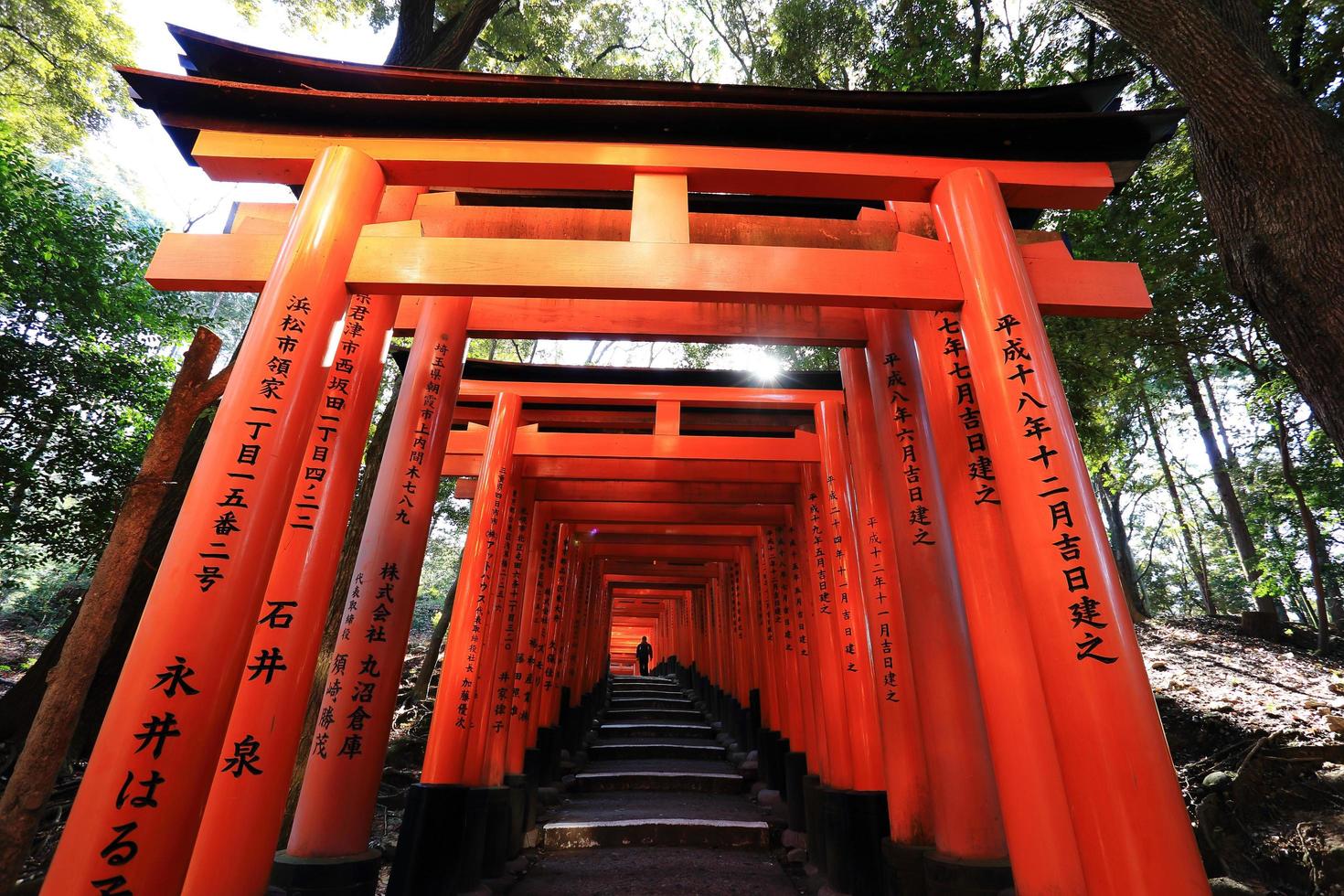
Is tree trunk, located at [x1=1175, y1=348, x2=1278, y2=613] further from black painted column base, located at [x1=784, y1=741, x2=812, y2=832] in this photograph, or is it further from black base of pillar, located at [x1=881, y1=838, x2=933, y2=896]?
black base of pillar, located at [x1=881, y1=838, x2=933, y2=896]

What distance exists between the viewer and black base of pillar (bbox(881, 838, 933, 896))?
3.81m

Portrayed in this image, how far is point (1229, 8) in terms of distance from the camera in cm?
482

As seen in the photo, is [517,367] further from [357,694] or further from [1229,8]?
[1229,8]

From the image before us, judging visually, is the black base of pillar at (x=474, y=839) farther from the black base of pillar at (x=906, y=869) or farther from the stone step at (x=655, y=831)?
the black base of pillar at (x=906, y=869)

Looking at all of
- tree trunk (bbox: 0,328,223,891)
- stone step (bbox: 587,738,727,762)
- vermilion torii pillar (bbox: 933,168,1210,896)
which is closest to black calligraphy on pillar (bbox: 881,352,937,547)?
vermilion torii pillar (bbox: 933,168,1210,896)

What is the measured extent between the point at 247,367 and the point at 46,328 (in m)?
8.73

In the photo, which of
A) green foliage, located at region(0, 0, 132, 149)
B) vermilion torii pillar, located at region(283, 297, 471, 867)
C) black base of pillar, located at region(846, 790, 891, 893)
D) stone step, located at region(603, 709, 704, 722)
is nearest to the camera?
vermilion torii pillar, located at region(283, 297, 471, 867)

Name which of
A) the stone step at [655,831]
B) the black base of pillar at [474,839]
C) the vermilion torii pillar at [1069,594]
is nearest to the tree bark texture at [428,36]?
the vermilion torii pillar at [1069,594]

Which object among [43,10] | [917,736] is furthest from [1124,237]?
[43,10]

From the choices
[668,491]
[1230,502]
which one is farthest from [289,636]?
[1230,502]

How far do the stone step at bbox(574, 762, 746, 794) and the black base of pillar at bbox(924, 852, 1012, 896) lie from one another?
652cm

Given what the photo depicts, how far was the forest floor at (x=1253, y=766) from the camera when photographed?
5191mm

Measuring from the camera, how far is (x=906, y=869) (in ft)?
12.7

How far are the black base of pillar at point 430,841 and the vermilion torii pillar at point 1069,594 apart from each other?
4.46 meters
